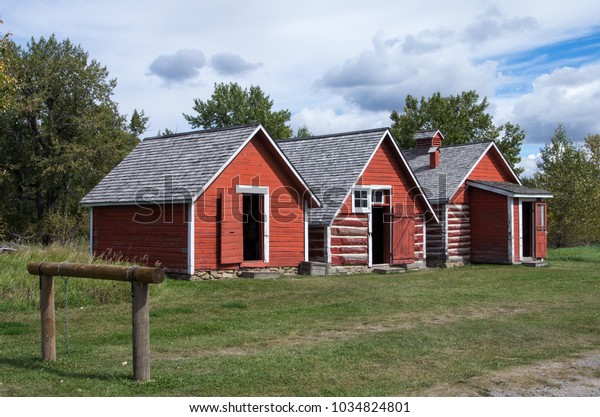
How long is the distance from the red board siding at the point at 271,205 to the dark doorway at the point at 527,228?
457 inches

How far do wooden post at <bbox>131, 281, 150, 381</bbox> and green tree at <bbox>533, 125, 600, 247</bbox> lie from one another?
136 ft

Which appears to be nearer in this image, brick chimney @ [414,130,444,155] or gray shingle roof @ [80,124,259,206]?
gray shingle roof @ [80,124,259,206]

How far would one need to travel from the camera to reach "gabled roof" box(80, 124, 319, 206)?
21.8m

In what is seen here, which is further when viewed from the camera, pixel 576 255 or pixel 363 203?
pixel 576 255

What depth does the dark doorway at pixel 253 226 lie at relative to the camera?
23.4 meters

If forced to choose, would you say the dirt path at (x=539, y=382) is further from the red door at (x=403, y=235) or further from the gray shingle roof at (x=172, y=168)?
the red door at (x=403, y=235)

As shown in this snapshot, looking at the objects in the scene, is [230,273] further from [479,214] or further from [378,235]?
[479,214]

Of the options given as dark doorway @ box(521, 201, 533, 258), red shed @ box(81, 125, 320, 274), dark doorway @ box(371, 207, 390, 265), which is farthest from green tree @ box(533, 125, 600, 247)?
→ red shed @ box(81, 125, 320, 274)

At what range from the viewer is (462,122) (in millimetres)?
55219

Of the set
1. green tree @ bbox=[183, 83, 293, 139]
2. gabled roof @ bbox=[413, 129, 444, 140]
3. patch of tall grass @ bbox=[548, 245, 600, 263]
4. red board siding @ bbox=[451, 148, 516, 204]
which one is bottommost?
patch of tall grass @ bbox=[548, 245, 600, 263]

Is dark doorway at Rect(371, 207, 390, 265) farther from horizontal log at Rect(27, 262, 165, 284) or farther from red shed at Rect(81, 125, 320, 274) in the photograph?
horizontal log at Rect(27, 262, 165, 284)

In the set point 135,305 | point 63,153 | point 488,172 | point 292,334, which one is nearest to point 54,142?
point 63,153

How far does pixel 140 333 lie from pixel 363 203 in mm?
18153

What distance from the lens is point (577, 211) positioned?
4550 centimetres
